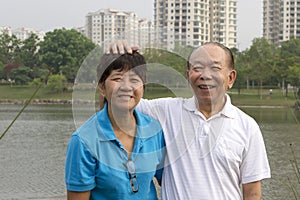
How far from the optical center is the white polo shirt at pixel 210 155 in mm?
1516

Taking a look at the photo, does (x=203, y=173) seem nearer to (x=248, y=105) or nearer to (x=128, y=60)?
(x=128, y=60)

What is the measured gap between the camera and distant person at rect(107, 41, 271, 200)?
1.51 meters

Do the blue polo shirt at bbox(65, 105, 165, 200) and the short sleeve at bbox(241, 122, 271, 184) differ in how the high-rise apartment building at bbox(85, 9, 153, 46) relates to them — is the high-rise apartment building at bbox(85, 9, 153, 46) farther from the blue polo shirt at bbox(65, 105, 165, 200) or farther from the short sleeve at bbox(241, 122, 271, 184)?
the short sleeve at bbox(241, 122, 271, 184)

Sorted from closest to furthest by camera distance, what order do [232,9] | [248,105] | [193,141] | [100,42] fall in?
[100,42]
[193,141]
[248,105]
[232,9]

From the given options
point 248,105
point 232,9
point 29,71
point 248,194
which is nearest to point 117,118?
point 248,194

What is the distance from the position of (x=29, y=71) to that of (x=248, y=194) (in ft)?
110

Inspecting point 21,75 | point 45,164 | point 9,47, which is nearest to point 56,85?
point 45,164

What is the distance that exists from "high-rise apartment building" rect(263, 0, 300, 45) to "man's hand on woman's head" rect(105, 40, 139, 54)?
6129 cm

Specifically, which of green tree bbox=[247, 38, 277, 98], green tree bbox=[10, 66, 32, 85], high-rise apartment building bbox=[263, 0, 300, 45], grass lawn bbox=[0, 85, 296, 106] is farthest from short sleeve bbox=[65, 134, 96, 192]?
high-rise apartment building bbox=[263, 0, 300, 45]

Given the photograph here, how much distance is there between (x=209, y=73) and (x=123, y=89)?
0.96 ft

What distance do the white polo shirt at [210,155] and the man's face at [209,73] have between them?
5 cm

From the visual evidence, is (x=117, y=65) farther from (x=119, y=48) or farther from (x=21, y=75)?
(x=21, y=75)

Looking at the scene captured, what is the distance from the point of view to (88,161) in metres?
1.33

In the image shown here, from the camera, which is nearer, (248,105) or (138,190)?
(138,190)
